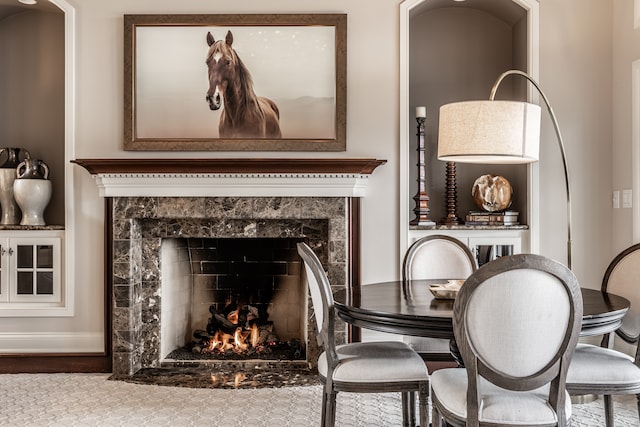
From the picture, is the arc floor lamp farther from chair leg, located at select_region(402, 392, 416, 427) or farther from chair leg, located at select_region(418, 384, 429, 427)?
chair leg, located at select_region(402, 392, 416, 427)

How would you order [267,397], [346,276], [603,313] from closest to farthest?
[603,313] < [267,397] < [346,276]

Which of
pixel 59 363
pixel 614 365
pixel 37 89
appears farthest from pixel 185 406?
pixel 37 89

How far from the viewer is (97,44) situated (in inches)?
158

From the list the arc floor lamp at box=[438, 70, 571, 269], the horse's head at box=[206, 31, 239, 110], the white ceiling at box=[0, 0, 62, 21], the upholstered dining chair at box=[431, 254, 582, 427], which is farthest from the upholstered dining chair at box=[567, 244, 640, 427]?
the white ceiling at box=[0, 0, 62, 21]

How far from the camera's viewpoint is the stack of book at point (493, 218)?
13.2 feet

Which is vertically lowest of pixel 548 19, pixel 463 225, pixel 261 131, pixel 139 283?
pixel 139 283

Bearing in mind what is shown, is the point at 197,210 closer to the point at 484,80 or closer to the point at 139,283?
the point at 139,283

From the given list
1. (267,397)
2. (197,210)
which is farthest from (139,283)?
(267,397)

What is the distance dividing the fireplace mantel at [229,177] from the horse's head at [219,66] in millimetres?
470

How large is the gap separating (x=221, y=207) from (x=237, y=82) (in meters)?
0.82

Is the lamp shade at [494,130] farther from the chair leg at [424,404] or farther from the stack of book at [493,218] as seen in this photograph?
the stack of book at [493,218]

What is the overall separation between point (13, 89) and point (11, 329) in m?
1.68

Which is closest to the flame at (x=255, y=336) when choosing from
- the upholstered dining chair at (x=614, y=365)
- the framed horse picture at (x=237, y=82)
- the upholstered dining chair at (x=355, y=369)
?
the framed horse picture at (x=237, y=82)

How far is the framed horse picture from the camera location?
3986mm
